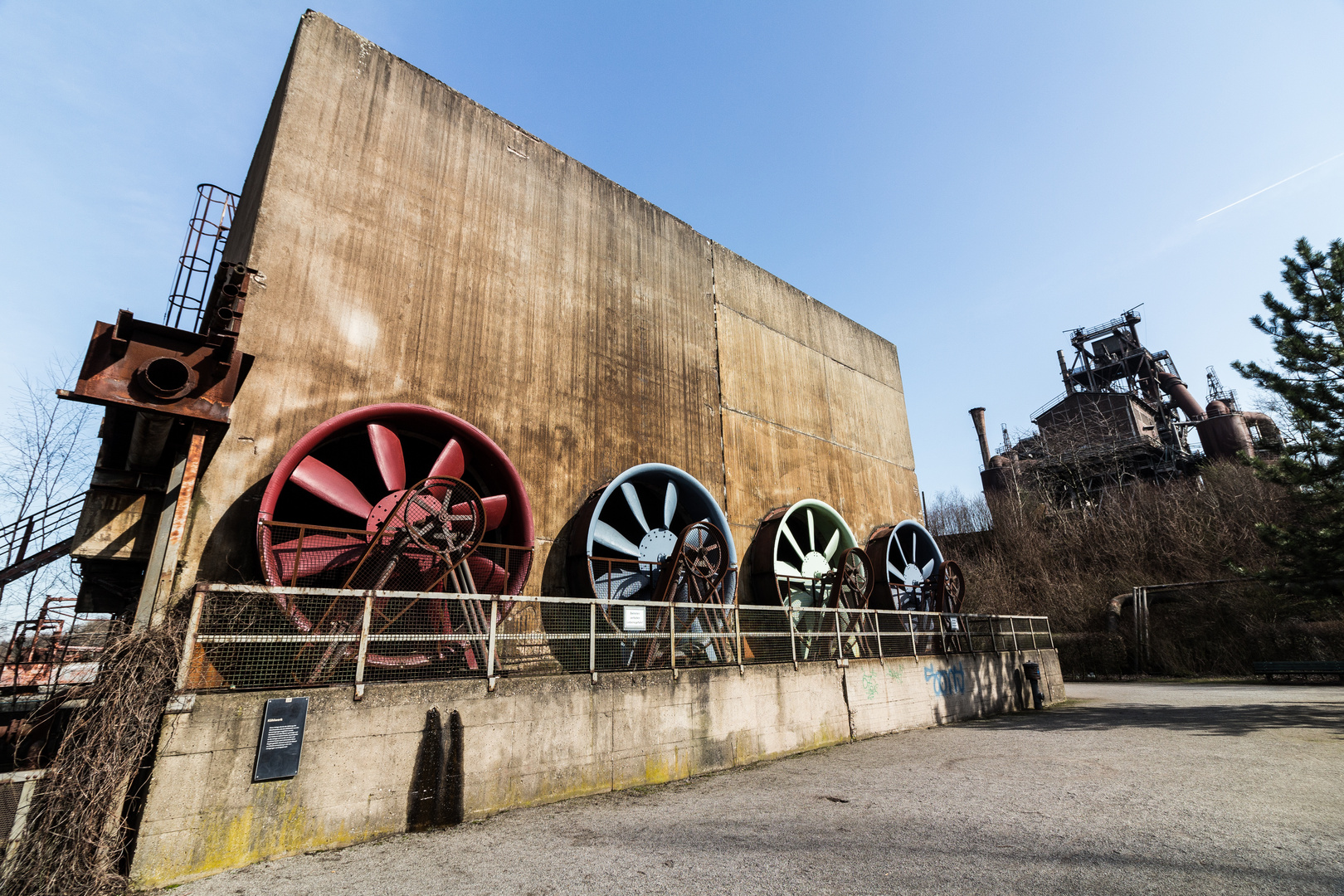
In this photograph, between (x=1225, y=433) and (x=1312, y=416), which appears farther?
(x=1225, y=433)

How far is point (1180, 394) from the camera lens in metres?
35.0

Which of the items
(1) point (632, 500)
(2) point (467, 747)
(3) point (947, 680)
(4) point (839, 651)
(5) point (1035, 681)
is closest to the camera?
(2) point (467, 747)

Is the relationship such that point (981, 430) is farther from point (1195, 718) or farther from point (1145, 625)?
point (1195, 718)

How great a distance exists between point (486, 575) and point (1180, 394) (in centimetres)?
4080

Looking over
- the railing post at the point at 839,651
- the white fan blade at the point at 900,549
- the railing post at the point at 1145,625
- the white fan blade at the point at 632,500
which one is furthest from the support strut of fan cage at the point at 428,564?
the railing post at the point at 1145,625

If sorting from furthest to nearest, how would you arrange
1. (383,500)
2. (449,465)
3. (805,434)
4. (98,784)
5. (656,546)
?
(805,434) < (656,546) < (449,465) < (383,500) < (98,784)

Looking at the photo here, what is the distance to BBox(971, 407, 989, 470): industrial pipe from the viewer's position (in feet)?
131

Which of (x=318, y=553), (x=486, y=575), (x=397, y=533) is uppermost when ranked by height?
(x=397, y=533)

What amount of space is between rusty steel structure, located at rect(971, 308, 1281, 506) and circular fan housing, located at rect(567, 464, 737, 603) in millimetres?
30260

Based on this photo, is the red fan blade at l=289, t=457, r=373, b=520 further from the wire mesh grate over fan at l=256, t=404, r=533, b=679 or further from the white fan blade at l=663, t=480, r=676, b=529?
the white fan blade at l=663, t=480, r=676, b=529

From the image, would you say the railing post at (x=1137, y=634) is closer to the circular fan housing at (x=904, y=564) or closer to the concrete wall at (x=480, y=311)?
the circular fan housing at (x=904, y=564)

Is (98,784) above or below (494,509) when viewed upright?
below

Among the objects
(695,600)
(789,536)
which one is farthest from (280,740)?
(789,536)

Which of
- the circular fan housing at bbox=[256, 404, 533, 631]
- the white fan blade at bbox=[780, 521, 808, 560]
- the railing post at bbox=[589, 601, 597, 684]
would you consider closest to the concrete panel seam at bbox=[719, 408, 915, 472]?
the white fan blade at bbox=[780, 521, 808, 560]
